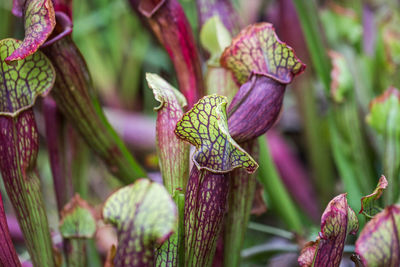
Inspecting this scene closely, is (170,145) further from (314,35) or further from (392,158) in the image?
(314,35)

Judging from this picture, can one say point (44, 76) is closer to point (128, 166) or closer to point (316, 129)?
point (128, 166)

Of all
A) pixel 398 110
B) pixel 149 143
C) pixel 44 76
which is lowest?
pixel 149 143

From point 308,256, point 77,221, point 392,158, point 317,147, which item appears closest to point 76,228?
point 77,221

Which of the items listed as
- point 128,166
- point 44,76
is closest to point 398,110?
point 128,166

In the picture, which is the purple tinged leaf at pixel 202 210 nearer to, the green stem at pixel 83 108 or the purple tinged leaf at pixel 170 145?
the purple tinged leaf at pixel 170 145

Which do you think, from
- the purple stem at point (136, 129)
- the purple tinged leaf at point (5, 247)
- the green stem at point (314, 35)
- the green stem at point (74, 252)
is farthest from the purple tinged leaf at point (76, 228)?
the purple stem at point (136, 129)

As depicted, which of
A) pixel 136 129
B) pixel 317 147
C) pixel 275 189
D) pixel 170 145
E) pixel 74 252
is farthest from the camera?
pixel 136 129
